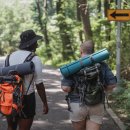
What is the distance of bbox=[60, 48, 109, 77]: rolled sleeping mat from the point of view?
6.17m

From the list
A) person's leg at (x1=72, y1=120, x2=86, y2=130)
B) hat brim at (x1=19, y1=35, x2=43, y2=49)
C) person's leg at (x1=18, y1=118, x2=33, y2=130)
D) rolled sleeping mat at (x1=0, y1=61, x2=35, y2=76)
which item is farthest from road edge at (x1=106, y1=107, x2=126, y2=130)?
rolled sleeping mat at (x1=0, y1=61, x2=35, y2=76)

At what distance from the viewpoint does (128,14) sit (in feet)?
44.3

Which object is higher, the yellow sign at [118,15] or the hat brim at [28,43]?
the hat brim at [28,43]

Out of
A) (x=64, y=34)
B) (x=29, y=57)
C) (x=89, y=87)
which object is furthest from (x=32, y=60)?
(x=64, y=34)

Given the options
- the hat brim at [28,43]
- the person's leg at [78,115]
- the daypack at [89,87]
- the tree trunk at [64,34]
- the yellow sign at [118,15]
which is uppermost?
the hat brim at [28,43]

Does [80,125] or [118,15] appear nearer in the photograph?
[80,125]

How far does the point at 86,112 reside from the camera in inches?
249

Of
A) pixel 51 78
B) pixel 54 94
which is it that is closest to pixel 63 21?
pixel 51 78

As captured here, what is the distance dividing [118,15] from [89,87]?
301 inches

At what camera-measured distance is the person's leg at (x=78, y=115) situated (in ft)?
20.7

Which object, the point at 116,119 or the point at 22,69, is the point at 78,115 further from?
the point at 116,119

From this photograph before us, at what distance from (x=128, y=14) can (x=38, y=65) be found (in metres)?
7.69

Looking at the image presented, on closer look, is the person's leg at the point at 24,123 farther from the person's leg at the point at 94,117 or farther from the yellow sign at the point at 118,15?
the yellow sign at the point at 118,15

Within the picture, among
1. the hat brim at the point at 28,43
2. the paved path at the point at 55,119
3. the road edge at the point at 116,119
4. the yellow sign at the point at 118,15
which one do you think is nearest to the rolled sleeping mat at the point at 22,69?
the hat brim at the point at 28,43
